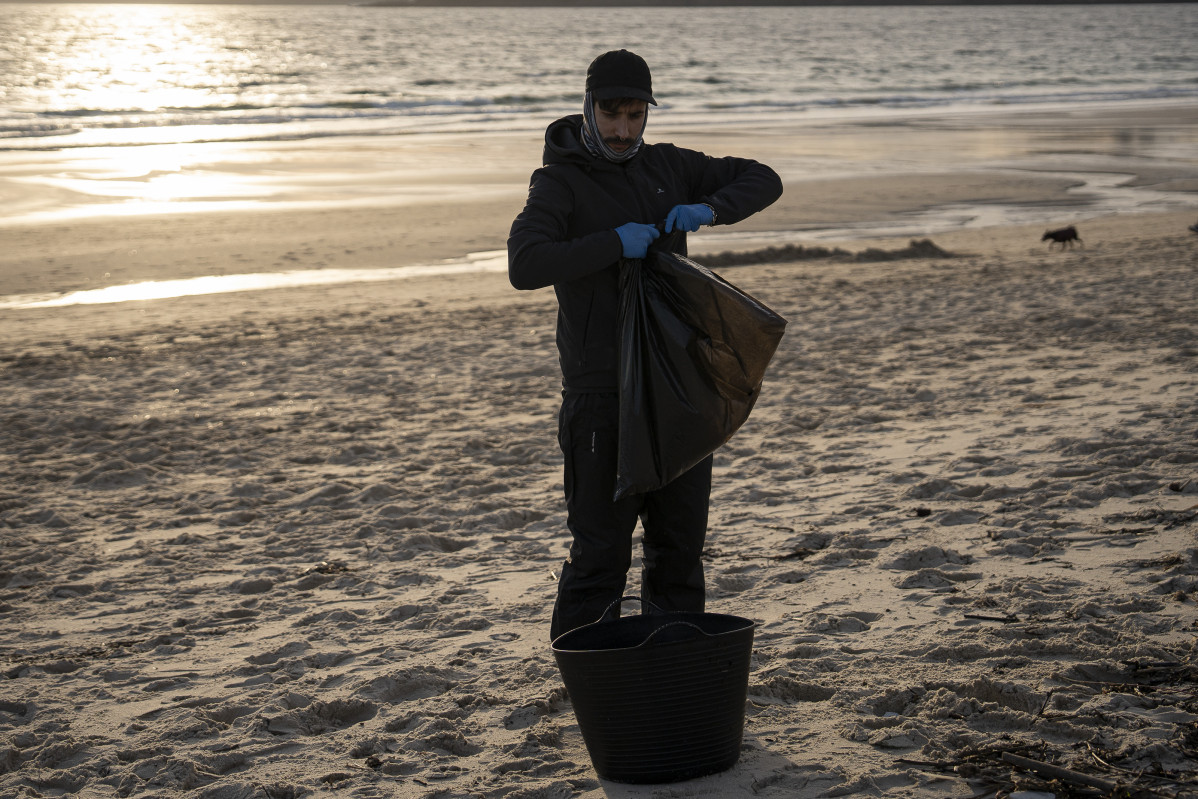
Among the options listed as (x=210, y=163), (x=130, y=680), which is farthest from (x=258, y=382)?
(x=210, y=163)

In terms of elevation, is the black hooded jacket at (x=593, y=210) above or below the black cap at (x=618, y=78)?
below

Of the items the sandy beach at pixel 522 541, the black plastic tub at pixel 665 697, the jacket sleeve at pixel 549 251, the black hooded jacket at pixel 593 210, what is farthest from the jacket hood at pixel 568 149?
the sandy beach at pixel 522 541

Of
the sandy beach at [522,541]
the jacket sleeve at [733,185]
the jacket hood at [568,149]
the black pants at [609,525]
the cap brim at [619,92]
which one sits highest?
the cap brim at [619,92]

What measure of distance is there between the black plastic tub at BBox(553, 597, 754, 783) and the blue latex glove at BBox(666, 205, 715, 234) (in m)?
1.03

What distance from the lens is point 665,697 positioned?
274 centimetres

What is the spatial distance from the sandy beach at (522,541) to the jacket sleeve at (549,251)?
134 cm

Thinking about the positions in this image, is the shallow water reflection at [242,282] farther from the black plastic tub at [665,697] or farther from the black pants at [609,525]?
the black plastic tub at [665,697]

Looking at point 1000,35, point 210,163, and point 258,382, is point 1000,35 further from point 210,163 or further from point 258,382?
point 258,382

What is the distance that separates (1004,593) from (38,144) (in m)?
23.1

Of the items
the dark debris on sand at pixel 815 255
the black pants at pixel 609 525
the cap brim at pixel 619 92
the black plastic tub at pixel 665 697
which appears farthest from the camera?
the dark debris on sand at pixel 815 255

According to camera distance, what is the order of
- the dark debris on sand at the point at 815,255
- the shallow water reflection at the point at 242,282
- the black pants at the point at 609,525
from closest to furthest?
the black pants at the point at 609,525 → the shallow water reflection at the point at 242,282 → the dark debris on sand at the point at 815,255

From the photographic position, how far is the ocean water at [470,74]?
1112 inches

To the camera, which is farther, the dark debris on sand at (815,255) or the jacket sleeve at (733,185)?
the dark debris on sand at (815,255)

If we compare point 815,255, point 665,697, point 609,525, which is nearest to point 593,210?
point 609,525
